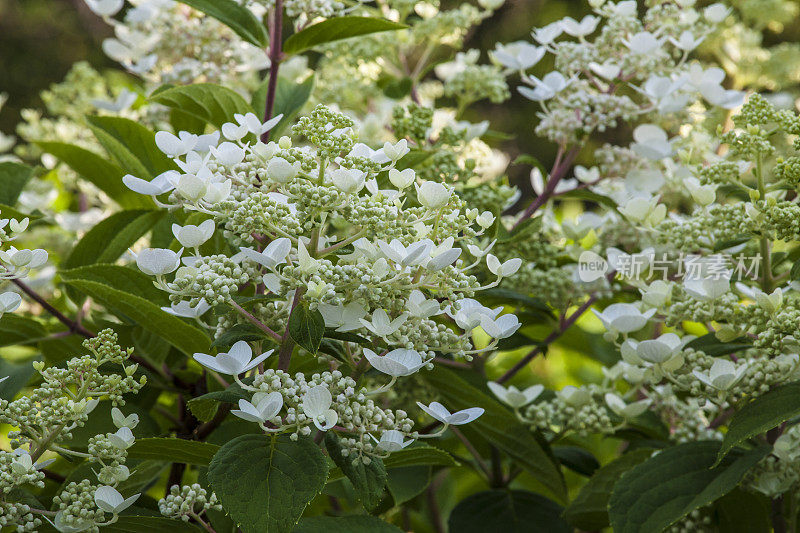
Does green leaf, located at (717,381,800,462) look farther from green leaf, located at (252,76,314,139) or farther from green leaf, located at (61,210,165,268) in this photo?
green leaf, located at (61,210,165,268)

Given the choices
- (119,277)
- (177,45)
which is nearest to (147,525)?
(119,277)

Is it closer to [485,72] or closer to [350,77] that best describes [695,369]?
[485,72]

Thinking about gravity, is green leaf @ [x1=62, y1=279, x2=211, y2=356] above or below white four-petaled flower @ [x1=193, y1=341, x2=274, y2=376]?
below

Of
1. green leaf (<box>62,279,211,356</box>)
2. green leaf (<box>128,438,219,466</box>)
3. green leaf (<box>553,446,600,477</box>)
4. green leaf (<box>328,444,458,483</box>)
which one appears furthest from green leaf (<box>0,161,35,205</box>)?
green leaf (<box>553,446,600,477</box>)

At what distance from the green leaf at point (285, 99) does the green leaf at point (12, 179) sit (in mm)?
301

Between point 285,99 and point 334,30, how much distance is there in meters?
0.13

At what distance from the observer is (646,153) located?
105cm

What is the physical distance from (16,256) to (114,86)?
1003 mm

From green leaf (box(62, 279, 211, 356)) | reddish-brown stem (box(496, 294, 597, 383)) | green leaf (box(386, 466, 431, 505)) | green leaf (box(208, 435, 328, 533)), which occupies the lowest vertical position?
green leaf (box(386, 466, 431, 505))

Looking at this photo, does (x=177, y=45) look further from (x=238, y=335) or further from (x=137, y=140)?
(x=238, y=335)

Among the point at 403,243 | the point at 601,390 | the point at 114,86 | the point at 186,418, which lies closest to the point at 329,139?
the point at 403,243

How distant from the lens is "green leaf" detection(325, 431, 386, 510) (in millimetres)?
657

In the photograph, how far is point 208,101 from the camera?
0.93m

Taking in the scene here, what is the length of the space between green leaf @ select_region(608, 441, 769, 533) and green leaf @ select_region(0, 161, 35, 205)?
0.78 m
